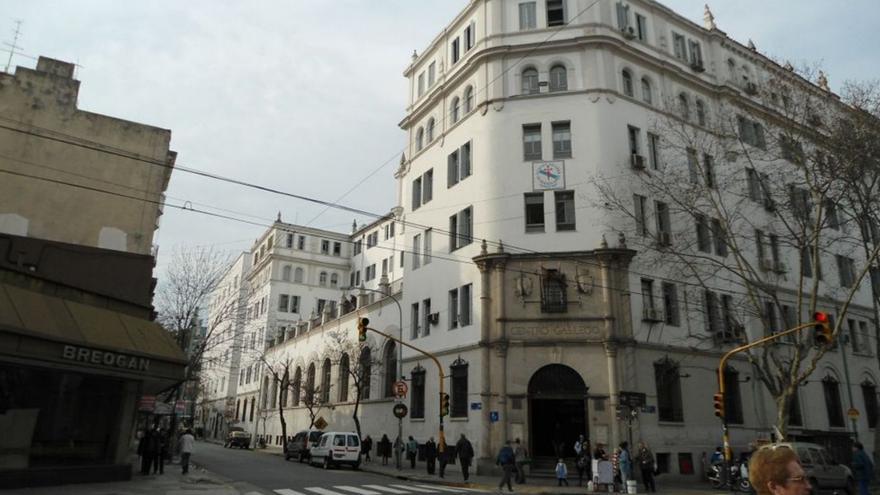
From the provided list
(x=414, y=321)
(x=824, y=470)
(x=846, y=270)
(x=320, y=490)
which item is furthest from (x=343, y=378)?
(x=846, y=270)

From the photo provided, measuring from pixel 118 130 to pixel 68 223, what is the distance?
4.10 metres

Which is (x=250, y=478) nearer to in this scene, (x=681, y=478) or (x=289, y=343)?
(x=681, y=478)

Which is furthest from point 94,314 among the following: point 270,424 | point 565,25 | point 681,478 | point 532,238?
point 270,424

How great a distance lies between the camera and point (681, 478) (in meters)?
26.2

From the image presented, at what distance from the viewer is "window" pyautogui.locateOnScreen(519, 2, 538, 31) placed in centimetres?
3244

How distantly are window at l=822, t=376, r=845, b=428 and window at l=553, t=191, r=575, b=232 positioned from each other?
18868mm

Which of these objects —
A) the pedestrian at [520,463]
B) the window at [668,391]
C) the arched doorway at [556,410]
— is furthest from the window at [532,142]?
the pedestrian at [520,463]

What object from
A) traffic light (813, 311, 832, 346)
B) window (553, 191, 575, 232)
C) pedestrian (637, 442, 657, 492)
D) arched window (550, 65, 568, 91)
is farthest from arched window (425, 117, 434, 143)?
traffic light (813, 311, 832, 346)

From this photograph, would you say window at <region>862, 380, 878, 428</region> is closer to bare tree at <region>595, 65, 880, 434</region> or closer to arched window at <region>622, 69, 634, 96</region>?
bare tree at <region>595, 65, 880, 434</region>

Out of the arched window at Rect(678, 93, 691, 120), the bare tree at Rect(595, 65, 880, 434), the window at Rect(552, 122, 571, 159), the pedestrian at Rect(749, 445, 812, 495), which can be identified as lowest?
the pedestrian at Rect(749, 445, 812, 495)

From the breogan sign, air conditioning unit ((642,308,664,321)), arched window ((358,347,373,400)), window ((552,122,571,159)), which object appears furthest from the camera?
arched window ((358,347,373,400))

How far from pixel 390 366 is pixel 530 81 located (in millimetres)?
19537

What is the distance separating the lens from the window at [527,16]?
32438 millimetres

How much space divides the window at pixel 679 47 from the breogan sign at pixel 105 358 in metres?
31.9
